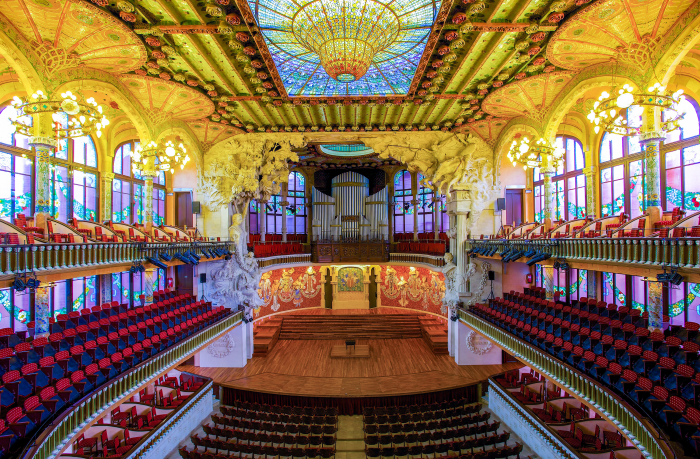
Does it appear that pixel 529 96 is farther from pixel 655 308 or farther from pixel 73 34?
pixel 73 34

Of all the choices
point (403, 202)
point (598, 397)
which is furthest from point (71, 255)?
point (403, 202)

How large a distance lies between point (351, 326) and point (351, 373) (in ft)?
18.1

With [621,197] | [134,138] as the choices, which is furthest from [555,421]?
[134,138]

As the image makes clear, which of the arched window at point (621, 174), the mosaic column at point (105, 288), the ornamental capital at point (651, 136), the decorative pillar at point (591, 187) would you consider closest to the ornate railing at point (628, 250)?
the ornamental capital at point (651, 136)

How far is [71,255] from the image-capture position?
26.8ft

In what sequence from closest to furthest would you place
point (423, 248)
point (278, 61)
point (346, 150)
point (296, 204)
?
point (278, 61) → point (423, 248) → point (346, 150) → point (296, 204)

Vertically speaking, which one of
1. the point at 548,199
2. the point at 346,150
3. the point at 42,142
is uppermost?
the point at 346,150

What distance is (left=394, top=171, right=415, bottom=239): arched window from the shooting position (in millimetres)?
24016

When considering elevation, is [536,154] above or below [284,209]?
above

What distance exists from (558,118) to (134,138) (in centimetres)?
1755

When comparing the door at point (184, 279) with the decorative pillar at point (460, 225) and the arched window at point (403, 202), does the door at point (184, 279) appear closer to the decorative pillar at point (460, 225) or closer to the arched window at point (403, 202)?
the decorative pillar at point (460, 225)

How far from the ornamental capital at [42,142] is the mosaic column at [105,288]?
7.09 meters

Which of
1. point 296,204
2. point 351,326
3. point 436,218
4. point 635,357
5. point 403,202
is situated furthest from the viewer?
point 296,204

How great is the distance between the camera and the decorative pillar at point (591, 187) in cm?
1399
